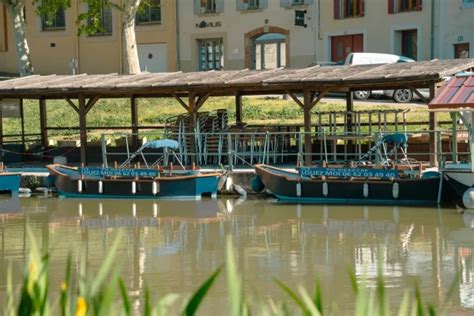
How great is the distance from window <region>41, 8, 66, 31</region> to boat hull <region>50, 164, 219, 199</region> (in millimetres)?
20401

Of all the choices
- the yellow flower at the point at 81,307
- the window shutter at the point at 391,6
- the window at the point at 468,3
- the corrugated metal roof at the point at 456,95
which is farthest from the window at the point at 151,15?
the yellow flower at the point at 81,307

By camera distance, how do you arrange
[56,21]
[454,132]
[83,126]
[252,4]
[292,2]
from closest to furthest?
[454,132] → [83,126] → [292,2] → [252,4] → [56,21]

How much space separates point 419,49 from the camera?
33.0 meters

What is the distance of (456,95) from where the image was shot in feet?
55.6

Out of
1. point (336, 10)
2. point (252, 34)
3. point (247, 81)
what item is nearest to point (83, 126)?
point (247, 81)

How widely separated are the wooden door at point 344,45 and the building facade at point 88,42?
669 centimetres

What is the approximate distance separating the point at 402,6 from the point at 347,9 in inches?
85.6

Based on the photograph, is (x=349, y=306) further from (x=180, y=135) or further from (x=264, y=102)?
(x=264, y=102)

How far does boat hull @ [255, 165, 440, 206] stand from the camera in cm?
1736

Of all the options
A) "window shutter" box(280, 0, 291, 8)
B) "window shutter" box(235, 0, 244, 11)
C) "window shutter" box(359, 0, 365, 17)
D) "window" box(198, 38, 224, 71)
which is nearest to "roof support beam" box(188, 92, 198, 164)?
"window shutter" box(359, 0, 365, 17)

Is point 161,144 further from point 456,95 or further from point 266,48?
point 266,48

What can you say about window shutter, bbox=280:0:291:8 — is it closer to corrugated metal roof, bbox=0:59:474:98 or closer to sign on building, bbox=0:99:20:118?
corrugated metal roof, bbox=0:59:474:98

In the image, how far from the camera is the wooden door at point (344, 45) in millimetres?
34750

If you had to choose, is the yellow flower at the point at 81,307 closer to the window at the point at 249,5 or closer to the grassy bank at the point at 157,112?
the grassy bank at the point at 157,112
